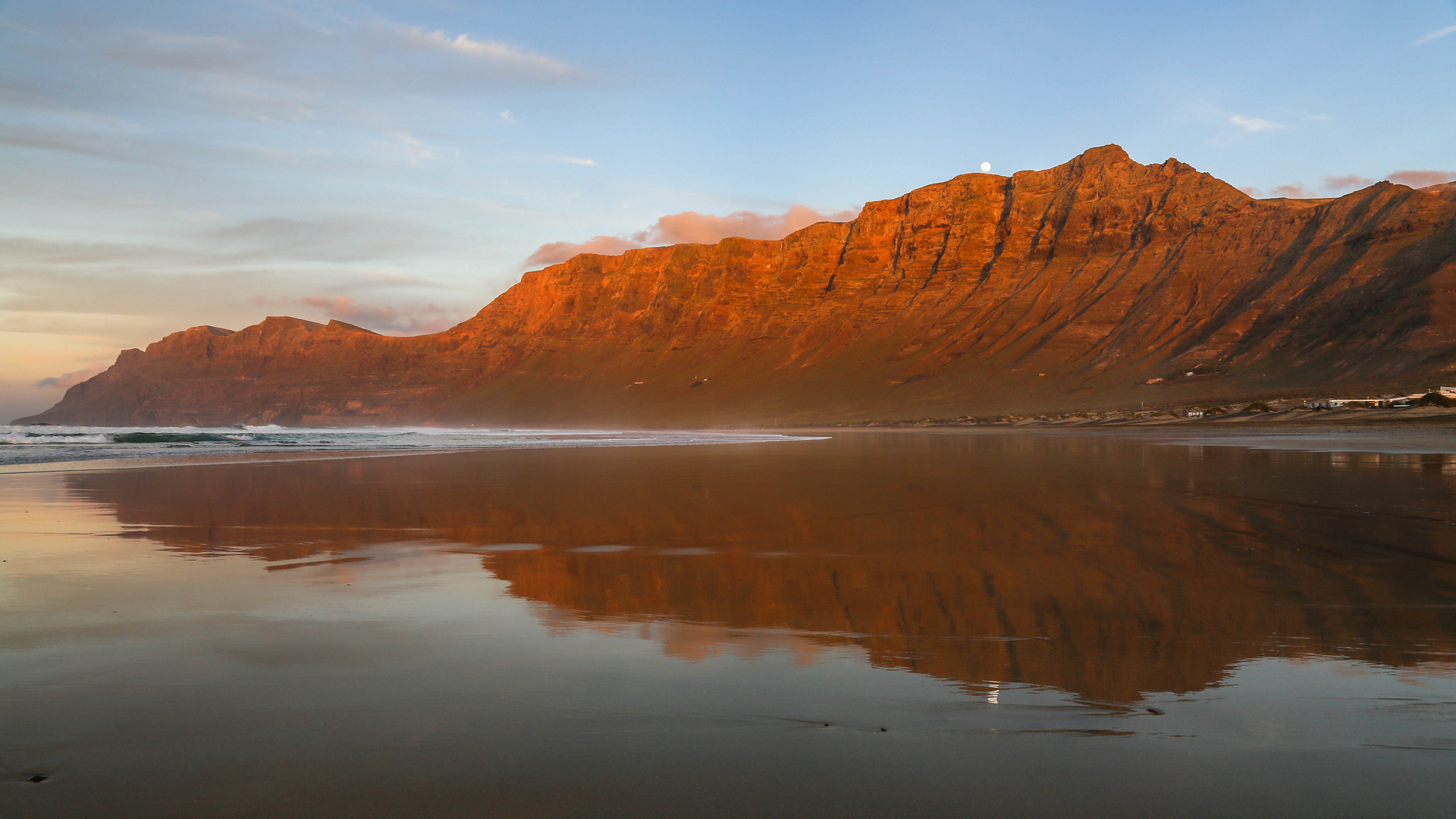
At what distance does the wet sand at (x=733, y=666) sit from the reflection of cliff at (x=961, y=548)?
2.2 inches

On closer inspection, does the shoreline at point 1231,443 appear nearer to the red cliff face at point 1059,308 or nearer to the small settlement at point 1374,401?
the small settlement at point 1374,401

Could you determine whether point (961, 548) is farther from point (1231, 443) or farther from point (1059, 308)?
point (1059, 308)

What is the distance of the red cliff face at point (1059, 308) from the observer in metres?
97.9

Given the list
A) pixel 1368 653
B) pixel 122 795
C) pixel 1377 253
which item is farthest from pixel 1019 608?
pixel 1377 253

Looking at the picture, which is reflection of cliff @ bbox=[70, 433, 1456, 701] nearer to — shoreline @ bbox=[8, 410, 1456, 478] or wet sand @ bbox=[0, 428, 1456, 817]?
wet sand @ bbox=[0, 428, 1456, 817]

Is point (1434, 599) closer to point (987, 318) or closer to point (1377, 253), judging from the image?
point (1377, 253)

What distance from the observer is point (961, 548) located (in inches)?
335

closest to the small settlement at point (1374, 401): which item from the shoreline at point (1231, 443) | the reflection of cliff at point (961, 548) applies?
the shoreline at point (1231, 443)

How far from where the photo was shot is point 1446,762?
3078 millimetres

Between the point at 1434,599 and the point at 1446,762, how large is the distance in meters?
3.76

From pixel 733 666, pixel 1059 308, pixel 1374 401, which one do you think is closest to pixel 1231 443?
pixel 1374 401

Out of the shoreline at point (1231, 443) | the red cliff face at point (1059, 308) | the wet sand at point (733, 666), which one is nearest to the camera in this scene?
the wet sand at point (733, 666)

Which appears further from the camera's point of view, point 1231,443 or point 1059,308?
point 1059,308

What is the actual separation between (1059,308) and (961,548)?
13741 cm
